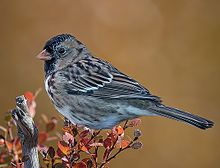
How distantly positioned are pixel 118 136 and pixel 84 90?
0.97 m

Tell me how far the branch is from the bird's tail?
2.84ft

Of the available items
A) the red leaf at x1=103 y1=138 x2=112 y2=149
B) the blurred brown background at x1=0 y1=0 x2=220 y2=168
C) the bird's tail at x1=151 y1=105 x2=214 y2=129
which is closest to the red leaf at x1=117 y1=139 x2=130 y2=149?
the red leaf at x1=103 y1=138 x2=112 y2=149

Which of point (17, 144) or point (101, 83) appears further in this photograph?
point (101, 83)

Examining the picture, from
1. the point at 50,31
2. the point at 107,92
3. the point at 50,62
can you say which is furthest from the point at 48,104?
the point at 107,92

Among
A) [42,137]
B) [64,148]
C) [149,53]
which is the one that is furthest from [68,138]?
[149,53]

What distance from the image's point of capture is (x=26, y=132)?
2.32m

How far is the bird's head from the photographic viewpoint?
354 centimetres

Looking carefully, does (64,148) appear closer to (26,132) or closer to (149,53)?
(26,132)

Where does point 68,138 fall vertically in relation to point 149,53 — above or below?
below

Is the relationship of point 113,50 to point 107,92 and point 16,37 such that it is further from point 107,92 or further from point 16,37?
point 107,92

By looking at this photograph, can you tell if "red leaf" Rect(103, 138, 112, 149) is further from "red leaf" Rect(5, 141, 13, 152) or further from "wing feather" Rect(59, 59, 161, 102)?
"wing feather" Rect(59, 59, 161, 102)

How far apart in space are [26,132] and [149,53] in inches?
104

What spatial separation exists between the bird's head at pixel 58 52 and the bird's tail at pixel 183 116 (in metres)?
0.70

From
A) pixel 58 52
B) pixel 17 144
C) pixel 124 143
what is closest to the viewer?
pixel 124 143
